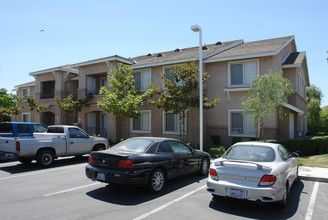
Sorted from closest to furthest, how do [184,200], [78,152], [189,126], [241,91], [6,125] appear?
[184,200] < [78,152] < [6,125] < [241,91] < [189,126]

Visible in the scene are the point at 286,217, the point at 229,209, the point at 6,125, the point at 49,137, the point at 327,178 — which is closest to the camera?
the point at 286,217

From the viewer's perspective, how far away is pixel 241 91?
46.6 feet

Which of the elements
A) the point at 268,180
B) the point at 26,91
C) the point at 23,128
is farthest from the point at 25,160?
the point at 26,91

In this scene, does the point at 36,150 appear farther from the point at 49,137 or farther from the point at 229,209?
the point at 229,209

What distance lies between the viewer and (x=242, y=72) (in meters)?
14.5

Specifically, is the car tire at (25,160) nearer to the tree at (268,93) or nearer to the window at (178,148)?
the window at (178,148)

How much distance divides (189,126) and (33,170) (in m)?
9.21

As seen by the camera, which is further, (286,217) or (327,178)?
(327,178)

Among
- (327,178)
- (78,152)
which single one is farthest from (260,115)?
(78,152)

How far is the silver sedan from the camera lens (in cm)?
490

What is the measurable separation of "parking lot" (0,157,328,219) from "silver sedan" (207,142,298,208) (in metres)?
0.41

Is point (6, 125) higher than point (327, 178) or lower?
higher

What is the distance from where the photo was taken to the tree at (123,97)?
14.3 meters

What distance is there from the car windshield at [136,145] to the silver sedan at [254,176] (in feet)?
6.66
